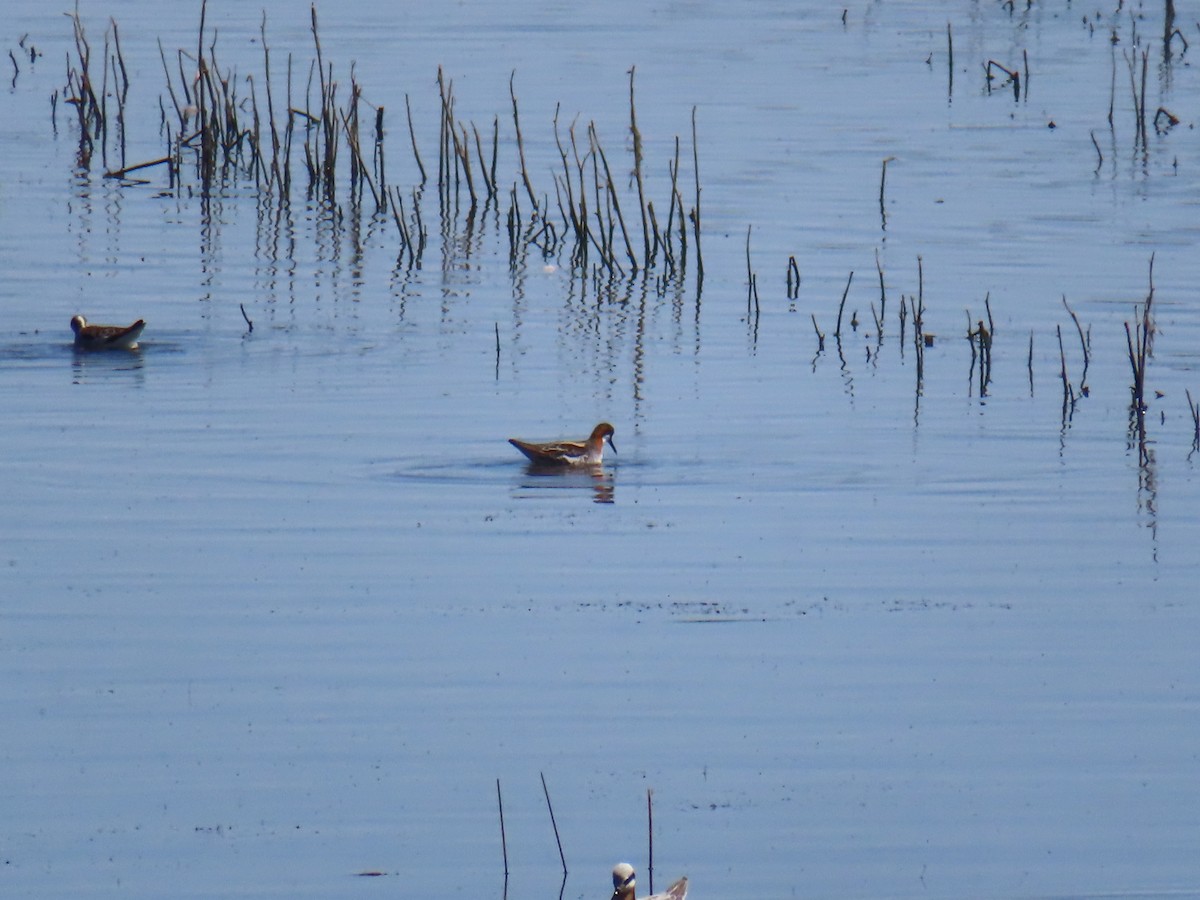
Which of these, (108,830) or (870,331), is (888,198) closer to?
(870,331)

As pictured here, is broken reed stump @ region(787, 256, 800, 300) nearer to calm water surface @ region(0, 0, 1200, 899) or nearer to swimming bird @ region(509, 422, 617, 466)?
calm water surface @ region(0, 0, 1200, 899)

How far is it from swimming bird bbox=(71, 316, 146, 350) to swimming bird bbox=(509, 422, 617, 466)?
487cm

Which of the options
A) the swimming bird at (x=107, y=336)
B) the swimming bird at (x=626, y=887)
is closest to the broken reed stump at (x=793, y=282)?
the swimming bird at (x=107, y=336)

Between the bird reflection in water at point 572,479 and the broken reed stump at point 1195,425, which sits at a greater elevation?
the broken reed stump at point 1195,425

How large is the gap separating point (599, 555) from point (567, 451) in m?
2.09

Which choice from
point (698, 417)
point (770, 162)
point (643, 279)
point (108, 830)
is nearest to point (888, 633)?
point (108, 830)

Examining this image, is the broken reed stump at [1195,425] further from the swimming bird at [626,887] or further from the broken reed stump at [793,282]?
the swimming bird at [626,887]

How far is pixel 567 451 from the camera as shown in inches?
583

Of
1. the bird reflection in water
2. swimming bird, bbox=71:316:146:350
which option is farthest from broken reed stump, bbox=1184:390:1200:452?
swimming bird, bbox=71:316:146:350

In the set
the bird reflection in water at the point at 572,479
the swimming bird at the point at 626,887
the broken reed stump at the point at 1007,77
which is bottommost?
the bird reflection in water at the point at 572,479

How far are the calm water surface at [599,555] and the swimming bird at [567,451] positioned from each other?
145 mm

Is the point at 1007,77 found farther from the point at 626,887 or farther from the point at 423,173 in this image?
the point at 626,887

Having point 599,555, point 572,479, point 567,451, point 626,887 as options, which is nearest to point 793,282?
point 567,451

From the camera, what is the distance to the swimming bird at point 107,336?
18.6m
